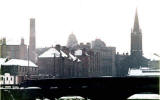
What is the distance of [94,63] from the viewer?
331 feet

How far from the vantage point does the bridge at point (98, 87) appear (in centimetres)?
2698

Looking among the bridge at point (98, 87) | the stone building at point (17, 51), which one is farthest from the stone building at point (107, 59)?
the bridge at point (98, 87)

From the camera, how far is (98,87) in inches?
1144

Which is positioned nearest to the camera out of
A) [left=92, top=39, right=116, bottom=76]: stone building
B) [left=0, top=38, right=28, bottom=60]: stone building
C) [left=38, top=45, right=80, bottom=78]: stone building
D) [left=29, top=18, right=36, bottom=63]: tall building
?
[left=38, top=45, right=80, bottom=78]: stone building

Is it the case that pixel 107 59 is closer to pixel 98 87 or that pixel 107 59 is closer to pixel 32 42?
pixel 32 42

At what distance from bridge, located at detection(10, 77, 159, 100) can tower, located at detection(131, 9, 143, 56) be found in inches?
3459

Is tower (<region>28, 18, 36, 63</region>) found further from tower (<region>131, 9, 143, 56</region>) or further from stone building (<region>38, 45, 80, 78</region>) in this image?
tower (<region>131, 9, 143, 56</region>)

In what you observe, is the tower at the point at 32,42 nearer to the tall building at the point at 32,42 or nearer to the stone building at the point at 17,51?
the tall building at the point at 32,42

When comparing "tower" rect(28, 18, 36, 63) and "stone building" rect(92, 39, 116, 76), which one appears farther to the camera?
"stone building" rect(92, 39, 116, 76)

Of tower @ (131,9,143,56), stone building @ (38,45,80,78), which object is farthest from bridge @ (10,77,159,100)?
tower @ (131,9,143,56)

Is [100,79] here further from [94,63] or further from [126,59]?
[126,59]

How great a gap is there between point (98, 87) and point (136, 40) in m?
92.9

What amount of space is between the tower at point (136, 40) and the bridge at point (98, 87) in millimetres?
87863

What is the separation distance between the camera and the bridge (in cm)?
2698
